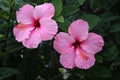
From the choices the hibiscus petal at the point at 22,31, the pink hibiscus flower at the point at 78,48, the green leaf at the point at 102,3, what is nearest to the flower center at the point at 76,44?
the pink hibiscus flower at the point at 78,48

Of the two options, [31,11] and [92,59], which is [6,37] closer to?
[31,11]

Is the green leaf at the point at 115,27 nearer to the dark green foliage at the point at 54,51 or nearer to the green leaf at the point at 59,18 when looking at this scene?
the dark green foliage at the point at 54,51

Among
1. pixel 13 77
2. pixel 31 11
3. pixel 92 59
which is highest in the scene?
pixel 31 11

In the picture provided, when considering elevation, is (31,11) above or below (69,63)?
above

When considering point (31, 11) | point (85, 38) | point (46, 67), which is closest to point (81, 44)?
point (85, 38)

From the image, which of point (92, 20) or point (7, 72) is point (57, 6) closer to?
point (92, 20)

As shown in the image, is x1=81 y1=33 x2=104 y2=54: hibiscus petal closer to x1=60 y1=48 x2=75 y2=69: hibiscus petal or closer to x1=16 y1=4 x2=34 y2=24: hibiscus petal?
x1=60 y1=48 x2=75 y2=69: hibiscus petal

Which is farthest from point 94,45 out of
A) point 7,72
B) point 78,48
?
point 7,72
